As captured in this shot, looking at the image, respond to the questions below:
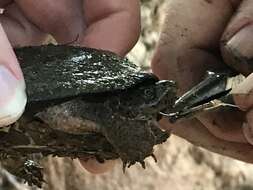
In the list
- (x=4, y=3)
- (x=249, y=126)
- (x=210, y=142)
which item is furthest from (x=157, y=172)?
(x=249, y=126)

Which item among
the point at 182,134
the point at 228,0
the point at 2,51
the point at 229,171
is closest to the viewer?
the point at 2,51

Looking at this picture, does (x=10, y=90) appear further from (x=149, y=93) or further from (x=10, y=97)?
(x=149, y=93)

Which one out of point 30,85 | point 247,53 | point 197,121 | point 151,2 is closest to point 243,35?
point 247,53

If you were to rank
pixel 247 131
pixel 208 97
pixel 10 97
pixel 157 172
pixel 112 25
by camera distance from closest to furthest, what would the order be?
pixel 10 97 → pixel 208 97 → pixel 247 131 → pixel 112 25 → pixel 157 172

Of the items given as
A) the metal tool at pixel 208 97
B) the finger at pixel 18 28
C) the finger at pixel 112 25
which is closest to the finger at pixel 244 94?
the metal tool at pixel 208 97

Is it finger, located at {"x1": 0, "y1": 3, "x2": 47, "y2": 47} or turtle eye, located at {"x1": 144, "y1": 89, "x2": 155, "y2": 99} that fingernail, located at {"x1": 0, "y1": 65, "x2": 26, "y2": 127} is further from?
finger, located at {"x1": 0, "y1": 3, "x2": 47, "y2": 47}

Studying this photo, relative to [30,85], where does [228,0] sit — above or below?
above

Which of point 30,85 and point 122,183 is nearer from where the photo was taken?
point 30,85

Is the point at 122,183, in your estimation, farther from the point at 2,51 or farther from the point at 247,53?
the point at 2,51
